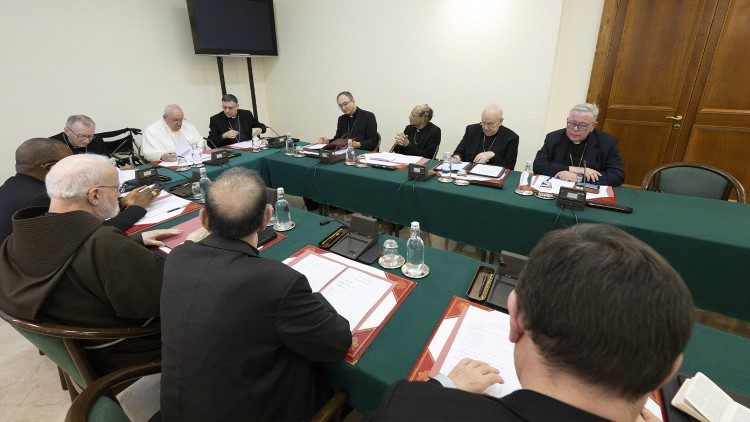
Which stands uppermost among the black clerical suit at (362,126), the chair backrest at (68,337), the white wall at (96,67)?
the white wall at (96,67)

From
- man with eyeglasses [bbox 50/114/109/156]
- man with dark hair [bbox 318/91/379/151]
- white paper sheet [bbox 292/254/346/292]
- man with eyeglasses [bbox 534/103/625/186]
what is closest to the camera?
white paper sheet [bbox 292/254/346/292]

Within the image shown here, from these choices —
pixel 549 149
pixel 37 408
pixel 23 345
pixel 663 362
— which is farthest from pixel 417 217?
pixel 23 345

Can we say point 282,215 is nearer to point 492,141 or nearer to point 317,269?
point 317,269

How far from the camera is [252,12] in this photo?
4957 millimetres

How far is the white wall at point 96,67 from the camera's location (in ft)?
11.1

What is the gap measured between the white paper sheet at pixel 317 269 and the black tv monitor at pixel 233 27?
14.2 ft

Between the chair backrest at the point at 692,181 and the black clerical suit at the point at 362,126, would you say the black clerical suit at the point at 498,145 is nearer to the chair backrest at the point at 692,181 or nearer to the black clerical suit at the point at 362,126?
the chair backrest at the point at 692,181

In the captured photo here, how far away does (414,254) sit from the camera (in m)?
1.38

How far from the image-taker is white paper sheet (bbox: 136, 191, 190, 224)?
1.87 meters

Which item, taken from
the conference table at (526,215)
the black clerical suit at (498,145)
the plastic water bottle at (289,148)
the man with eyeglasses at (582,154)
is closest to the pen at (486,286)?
the conference table at (526,215)

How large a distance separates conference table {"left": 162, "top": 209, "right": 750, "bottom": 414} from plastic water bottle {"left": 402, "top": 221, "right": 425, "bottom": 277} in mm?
67

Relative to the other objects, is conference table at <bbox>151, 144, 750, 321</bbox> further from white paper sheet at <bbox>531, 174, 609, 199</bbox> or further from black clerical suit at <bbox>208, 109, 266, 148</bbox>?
black clerical suit at <bbox>208, 109, 266, 148</bbox>

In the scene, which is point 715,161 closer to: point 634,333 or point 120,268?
point 634,333

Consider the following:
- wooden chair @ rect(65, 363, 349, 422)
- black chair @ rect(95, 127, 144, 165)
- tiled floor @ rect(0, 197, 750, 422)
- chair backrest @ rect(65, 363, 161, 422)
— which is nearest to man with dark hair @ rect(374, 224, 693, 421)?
wooden chair @ rect(65, 363, 349, 422)
